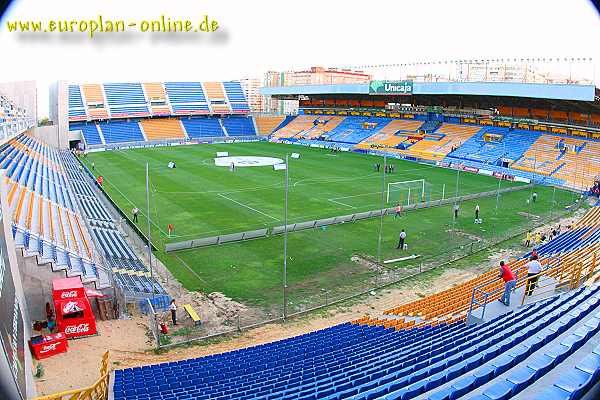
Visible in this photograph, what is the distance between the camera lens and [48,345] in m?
13.4

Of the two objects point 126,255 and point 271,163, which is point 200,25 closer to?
point 126,255

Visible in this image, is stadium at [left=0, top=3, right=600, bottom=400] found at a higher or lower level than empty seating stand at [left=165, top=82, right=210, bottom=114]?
lower

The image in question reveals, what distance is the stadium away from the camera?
28.4 feet

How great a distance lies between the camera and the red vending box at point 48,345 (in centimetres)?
1317

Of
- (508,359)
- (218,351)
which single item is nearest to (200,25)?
(508,359)

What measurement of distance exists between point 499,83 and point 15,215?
45846 millimetres

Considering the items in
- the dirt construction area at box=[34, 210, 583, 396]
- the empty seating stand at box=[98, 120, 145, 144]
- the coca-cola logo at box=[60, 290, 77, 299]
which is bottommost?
the dirt construction area at box=[34, 210, 583, 396]

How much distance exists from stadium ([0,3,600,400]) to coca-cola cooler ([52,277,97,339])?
6cm

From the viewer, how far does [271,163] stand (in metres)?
51.0

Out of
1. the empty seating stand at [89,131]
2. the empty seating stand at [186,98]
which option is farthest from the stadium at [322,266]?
the empty seating stand at [186,98]

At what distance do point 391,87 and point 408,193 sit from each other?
2831 centimetres

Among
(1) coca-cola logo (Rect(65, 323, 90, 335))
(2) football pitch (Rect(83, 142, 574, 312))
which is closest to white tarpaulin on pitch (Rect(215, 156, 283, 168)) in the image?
(2) football pitch (Rect(83, 142, 574, 312))

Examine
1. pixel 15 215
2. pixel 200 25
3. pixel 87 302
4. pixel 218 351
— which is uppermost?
pixel 200 25

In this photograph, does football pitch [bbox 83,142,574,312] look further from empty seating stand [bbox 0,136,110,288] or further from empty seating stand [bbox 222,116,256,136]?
empty seating stand [bbox 222,116,256,136]
